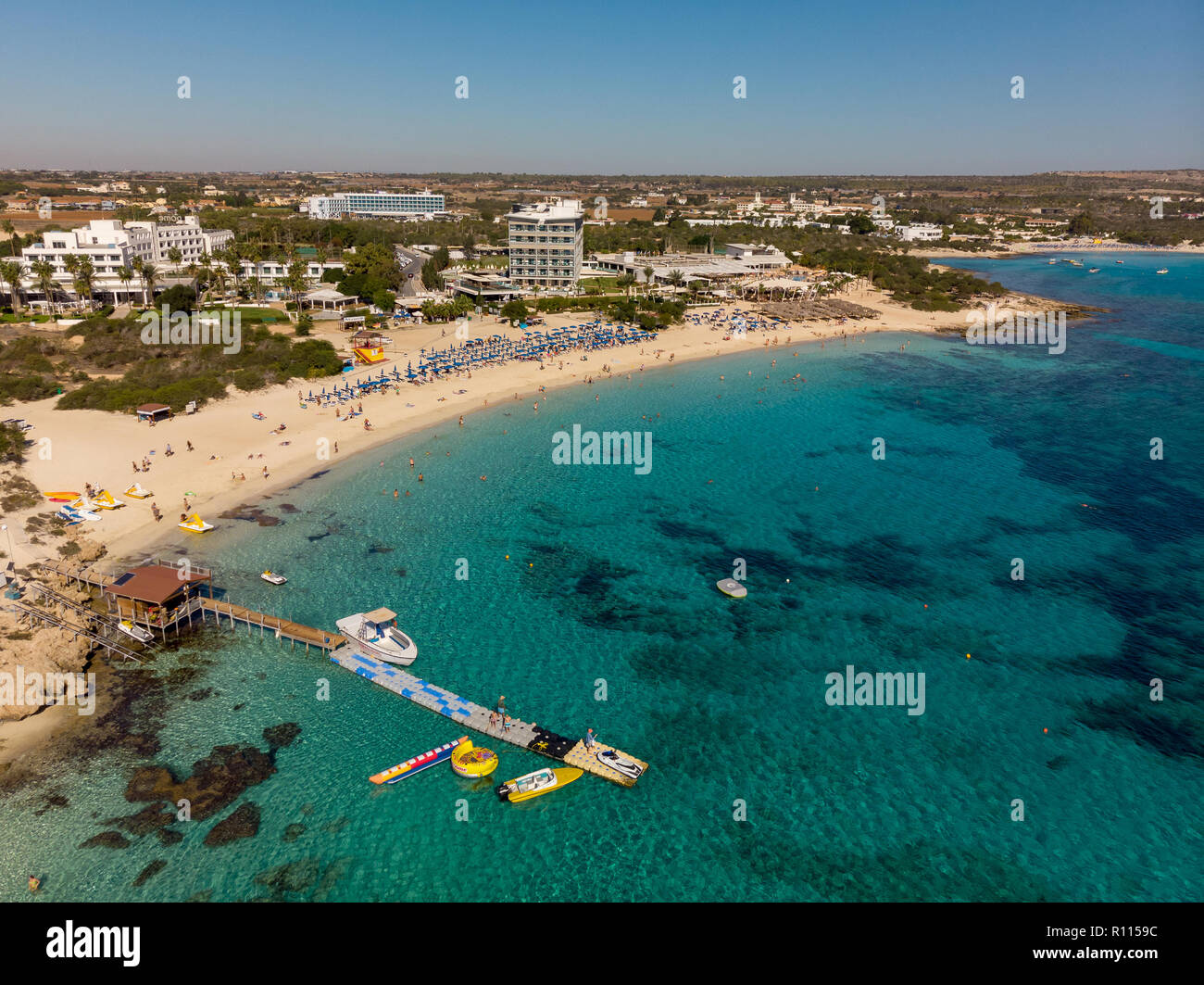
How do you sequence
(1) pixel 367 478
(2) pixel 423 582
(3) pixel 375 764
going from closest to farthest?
(3) pixel 375 764
(2) pixel 423 582
(1) pixel 367 478

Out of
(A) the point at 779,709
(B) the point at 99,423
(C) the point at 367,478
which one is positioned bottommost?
(A) the point at 779,709

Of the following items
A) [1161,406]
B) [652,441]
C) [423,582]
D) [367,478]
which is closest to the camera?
[423,582]

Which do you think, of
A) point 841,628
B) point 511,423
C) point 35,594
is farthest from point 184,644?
point 511,423

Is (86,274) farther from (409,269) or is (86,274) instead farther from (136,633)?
(136,633)

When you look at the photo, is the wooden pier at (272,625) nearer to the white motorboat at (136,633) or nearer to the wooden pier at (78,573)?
the white motorboat at (136,633)

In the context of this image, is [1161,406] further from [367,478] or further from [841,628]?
[367,478]

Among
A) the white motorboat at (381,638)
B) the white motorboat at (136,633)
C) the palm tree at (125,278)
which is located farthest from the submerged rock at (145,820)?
the palm tree at (125,278)

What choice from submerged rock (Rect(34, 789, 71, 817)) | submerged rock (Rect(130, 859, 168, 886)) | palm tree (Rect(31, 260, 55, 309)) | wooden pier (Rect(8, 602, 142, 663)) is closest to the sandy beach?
wooden pier (Rect(8, 602, 142, 663))
